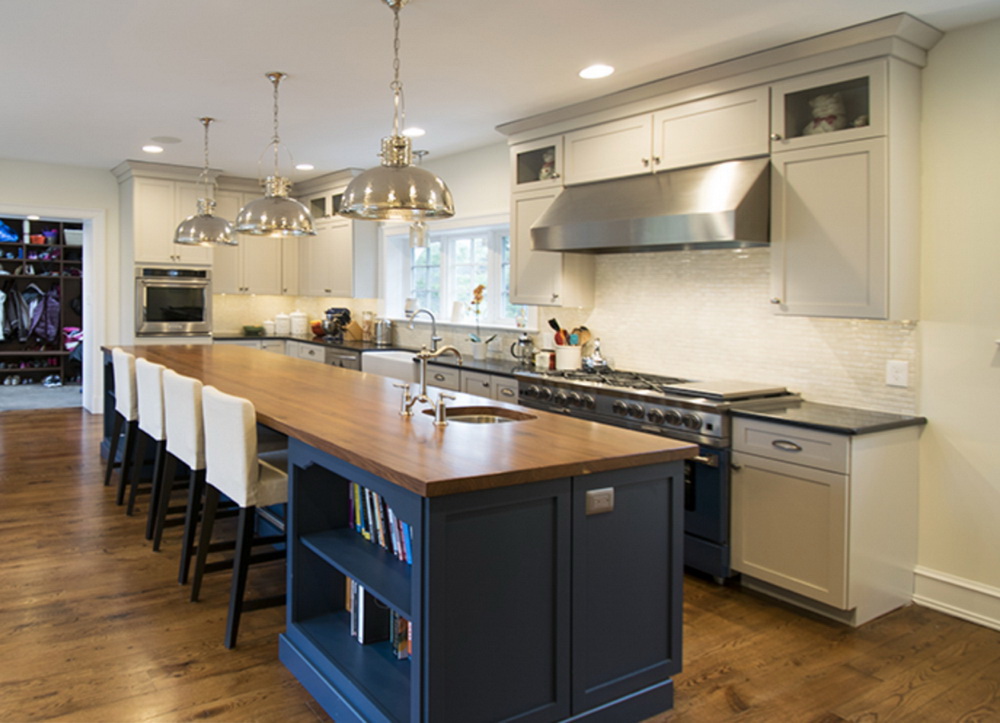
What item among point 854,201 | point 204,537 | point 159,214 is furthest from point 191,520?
point 159,214

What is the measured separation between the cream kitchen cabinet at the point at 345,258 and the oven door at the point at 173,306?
1.16 metres

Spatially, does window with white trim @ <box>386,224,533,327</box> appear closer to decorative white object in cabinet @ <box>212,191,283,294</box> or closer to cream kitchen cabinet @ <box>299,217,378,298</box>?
cream kitchen cabinet @ <box>299,217,378,298</box>

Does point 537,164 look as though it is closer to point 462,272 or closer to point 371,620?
point 462,272

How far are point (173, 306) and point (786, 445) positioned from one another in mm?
6348

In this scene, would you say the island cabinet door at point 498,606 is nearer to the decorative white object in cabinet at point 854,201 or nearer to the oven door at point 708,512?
the oven door at point 708,512

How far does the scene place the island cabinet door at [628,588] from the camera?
223cm

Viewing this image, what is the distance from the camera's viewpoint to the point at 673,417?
145 inches

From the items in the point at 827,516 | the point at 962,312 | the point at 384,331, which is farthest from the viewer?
the point at 384,331

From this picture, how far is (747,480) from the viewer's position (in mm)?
3465

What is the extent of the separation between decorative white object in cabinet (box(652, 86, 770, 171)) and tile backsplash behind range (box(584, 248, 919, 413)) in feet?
1.87

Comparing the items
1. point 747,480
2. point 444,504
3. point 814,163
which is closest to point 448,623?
point 444,504

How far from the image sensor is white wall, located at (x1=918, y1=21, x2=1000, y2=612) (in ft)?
10.4

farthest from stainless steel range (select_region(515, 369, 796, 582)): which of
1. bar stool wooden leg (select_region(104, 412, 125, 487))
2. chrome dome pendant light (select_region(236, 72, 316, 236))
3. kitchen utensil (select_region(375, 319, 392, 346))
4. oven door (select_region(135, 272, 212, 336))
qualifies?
oven door (select_region(135, 272, 212, 336))

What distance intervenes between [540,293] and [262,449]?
7.05 ft
